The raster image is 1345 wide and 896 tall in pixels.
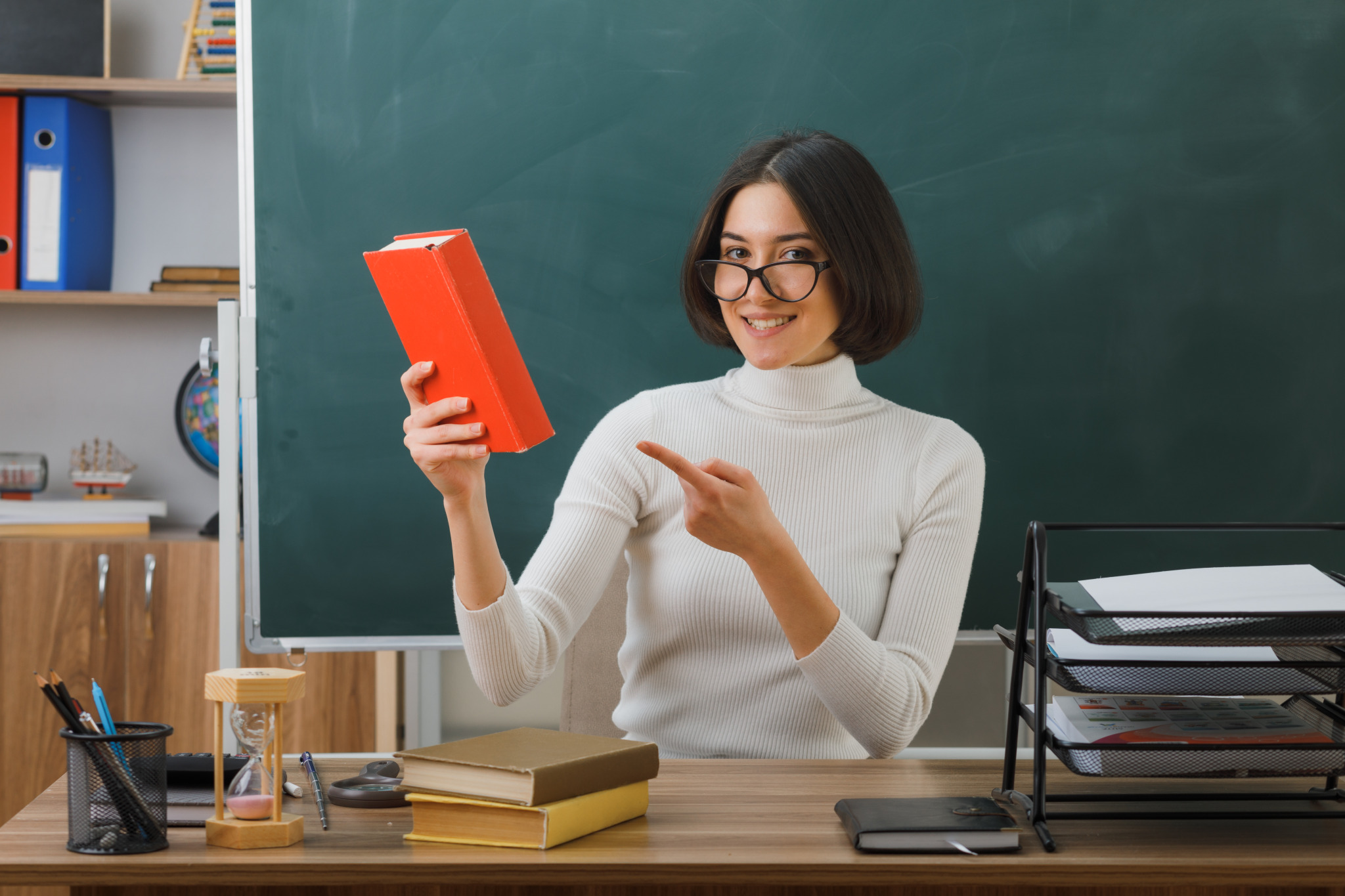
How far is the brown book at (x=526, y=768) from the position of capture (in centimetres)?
80

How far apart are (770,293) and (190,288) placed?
1659 millimetres

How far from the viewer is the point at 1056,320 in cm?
177

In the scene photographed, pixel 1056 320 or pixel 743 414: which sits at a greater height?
pixel 1056 320

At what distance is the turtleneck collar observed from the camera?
149cm

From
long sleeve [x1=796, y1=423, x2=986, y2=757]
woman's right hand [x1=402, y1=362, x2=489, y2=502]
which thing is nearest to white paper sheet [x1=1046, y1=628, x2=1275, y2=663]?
long sleeve [x1=796, y1=423, x2=986, y2=757]

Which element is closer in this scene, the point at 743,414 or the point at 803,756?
the point at 803,756

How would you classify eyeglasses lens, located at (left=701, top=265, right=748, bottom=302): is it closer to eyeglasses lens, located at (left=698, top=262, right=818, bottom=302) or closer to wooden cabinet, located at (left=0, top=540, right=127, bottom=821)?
eyeglasses lens, located at (left=698, top=262, right=818, bottom=302)

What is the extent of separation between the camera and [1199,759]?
0.86 meters

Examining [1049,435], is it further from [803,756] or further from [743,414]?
[803,756]

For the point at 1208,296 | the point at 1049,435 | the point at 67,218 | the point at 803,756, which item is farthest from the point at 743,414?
the point at 67,218

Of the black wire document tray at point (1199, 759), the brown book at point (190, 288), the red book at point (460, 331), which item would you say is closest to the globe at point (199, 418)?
the brown book at point (190, 288)

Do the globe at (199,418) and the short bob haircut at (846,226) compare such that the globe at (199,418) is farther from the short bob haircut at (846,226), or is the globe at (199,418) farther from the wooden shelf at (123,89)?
the short bob haircut at (846,226)

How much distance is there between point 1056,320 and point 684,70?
73cm

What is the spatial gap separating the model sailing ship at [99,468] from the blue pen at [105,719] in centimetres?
181
